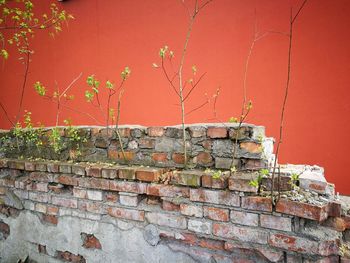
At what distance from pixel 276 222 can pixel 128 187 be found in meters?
0.97

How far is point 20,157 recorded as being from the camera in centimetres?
247

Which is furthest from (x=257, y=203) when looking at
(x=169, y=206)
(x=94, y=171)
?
(x=94, y=171)

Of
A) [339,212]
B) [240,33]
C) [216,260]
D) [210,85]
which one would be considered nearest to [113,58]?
[210,85]

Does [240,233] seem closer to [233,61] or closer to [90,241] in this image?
[90,241]

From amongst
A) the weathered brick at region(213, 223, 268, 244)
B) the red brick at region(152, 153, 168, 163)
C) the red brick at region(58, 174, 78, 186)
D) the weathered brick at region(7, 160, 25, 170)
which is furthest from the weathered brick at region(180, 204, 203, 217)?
the weathered brick at region(7, 160, 25, 170)

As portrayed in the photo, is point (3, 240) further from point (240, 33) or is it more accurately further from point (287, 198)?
point (240, 33)

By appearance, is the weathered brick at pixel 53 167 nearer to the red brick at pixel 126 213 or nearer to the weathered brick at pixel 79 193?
the weathered brick at pixel 79 193

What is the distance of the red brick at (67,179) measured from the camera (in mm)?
2004

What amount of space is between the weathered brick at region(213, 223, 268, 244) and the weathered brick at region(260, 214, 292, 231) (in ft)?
0.17

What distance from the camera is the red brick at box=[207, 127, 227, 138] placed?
1.62 meters

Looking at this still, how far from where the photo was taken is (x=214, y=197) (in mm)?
1548

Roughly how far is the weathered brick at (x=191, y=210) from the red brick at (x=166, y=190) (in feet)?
0.23

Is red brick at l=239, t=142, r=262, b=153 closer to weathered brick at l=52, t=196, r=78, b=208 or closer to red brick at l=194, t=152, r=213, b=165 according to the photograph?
red brick at l=194, t=152, r=213, b=165

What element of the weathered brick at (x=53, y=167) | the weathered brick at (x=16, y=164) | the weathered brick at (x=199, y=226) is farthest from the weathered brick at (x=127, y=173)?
the weathered brick at (x=16, y=164)
